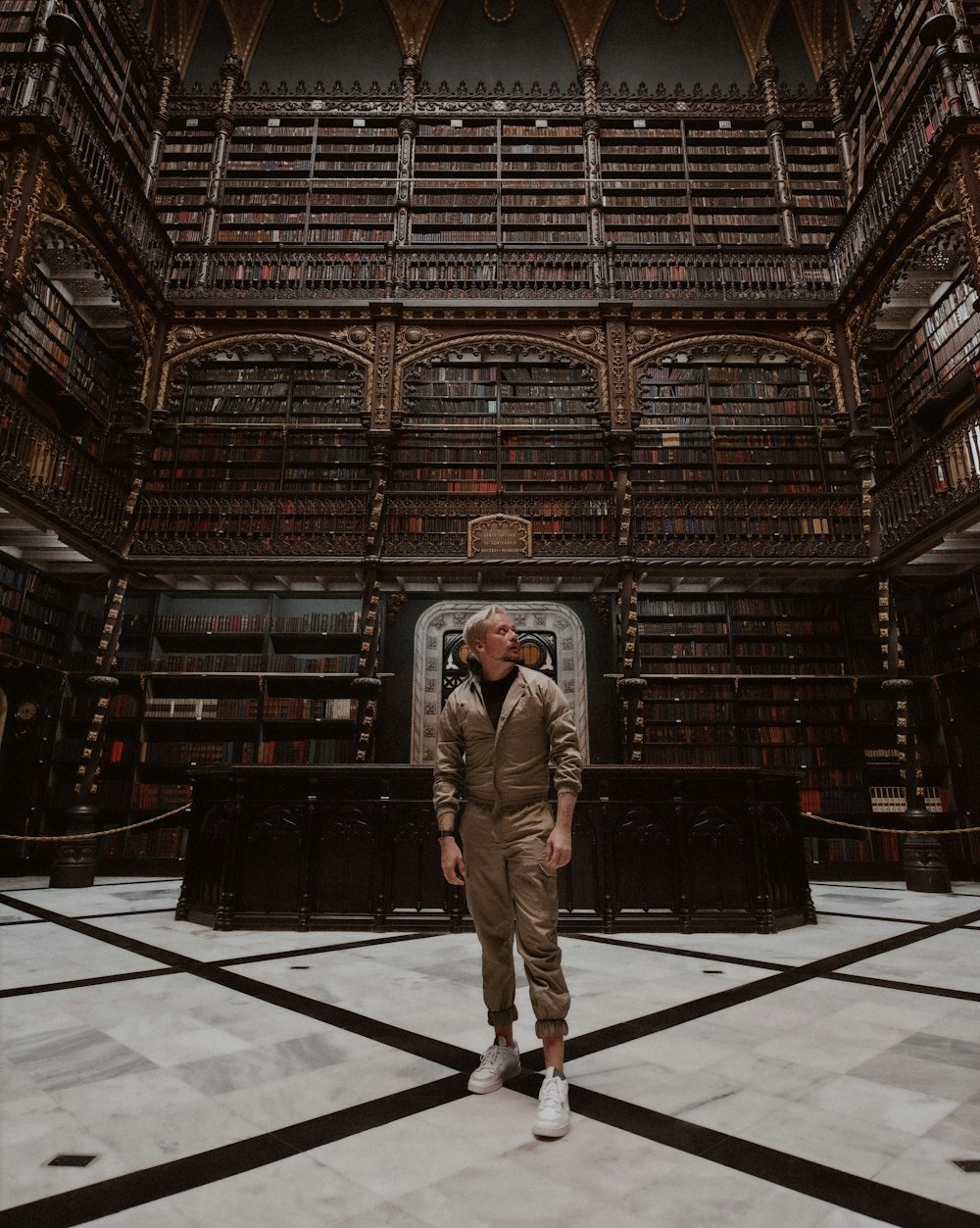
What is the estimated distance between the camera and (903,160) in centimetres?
614

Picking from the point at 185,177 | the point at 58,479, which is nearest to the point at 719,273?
the point at 185,177

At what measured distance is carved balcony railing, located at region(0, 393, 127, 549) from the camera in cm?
502

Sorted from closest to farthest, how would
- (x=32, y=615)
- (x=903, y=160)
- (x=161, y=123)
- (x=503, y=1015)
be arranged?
(x=503, y=1015) → (x=903, y=160) → (x=32, y=615) → (x=161, y=123)

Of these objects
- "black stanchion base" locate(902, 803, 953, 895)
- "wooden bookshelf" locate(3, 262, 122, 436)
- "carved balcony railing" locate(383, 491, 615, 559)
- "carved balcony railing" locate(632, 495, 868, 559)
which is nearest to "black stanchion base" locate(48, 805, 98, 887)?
"carved balcony railing" locate(383, 491, 615, 559)

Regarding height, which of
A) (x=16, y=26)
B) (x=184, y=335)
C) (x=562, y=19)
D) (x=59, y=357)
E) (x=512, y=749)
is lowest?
(x=512, y=749)

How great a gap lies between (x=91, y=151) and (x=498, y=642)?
702 centimetres

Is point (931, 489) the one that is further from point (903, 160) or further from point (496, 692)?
point (496, 692)

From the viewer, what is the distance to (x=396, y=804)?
385cm

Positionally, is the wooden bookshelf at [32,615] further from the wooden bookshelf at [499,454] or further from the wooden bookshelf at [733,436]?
the wooden bookshelf at [733,436]

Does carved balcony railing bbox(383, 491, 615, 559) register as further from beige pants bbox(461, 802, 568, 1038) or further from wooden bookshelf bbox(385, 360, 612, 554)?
beige pants bbox(461, 802, 568, 1038)

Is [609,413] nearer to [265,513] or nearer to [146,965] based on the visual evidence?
[265,513]

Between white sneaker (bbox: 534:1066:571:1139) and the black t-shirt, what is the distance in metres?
0.78

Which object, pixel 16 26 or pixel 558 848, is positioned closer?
pixel 558 848

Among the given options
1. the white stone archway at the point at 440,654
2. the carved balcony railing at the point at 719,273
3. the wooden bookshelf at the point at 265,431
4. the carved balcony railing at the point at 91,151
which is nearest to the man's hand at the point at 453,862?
the white stone archway at the point at 440,654
